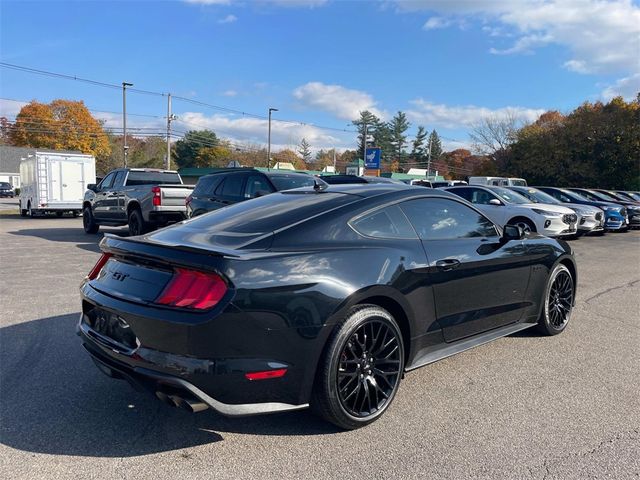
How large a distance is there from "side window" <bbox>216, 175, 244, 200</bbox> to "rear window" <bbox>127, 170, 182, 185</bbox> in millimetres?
4086

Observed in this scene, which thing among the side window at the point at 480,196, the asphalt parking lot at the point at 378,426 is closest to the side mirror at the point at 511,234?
the asphalt parking lot at the point at 378,426

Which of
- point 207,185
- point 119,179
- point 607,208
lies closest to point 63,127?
point 119,179

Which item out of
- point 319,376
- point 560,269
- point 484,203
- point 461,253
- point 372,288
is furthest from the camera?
point 484,203

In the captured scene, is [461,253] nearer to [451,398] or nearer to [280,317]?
[451,398]

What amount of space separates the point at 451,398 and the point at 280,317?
65.3 inches

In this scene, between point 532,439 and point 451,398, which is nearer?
point 532,439

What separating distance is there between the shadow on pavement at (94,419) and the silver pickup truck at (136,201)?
7768mm

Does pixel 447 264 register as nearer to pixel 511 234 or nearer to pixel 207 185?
pixel 511 234

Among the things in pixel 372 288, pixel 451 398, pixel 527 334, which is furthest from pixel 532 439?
pixel 527 334

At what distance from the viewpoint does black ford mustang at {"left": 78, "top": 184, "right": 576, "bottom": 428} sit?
278 centimetres

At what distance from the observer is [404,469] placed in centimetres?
279

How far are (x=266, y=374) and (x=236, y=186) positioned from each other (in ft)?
24.6

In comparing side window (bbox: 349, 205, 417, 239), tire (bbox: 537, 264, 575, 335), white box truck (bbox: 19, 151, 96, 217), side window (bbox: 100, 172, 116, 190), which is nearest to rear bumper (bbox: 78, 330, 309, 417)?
side window (bbox: 349, 205, 417, 239)

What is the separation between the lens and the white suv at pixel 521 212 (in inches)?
510
